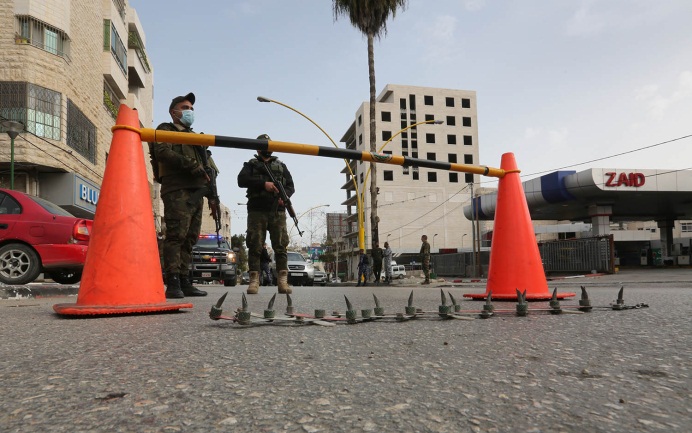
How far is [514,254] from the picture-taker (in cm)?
496

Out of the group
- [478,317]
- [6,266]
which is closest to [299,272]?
[6,266]

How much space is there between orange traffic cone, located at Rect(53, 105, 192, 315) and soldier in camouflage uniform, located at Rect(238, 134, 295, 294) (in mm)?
2578

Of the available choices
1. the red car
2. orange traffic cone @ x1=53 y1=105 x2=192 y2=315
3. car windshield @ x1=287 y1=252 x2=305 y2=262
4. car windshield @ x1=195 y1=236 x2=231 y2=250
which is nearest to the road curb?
the red car

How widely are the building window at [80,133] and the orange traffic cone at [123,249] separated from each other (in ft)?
63.0

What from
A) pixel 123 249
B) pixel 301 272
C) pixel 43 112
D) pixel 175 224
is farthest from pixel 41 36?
pixel 123 249

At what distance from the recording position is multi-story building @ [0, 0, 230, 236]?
18531 millimetres

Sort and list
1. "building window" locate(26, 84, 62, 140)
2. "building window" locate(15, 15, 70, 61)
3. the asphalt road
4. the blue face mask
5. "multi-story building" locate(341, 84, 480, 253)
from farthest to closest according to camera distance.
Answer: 1. "multi-story building" locate(341, 84, 480, 253)
2. "building window" locate(15, 15, 70, 61)
3. "building window" locate(26, 84, 62, 140)
4. the blue face mask
5. the asphalt road

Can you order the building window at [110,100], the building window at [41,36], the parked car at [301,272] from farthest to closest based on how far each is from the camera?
the building window at [110,100]
the parked car at [301,272]
the building window at [41,36]

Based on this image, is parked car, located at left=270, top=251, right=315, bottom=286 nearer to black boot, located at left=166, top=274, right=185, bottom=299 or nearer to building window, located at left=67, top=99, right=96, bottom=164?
building window, located at left=67, top=99, right=96, bottom=164

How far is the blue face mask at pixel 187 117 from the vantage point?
540 cm

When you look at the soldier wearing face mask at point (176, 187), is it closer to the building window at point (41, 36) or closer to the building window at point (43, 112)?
the building window at point (43, 112)

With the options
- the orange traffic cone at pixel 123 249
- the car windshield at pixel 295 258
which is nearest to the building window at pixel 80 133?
the car windshield at pixel 295 258

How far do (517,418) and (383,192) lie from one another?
63.3 m

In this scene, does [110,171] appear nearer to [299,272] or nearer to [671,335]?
[671,335]
